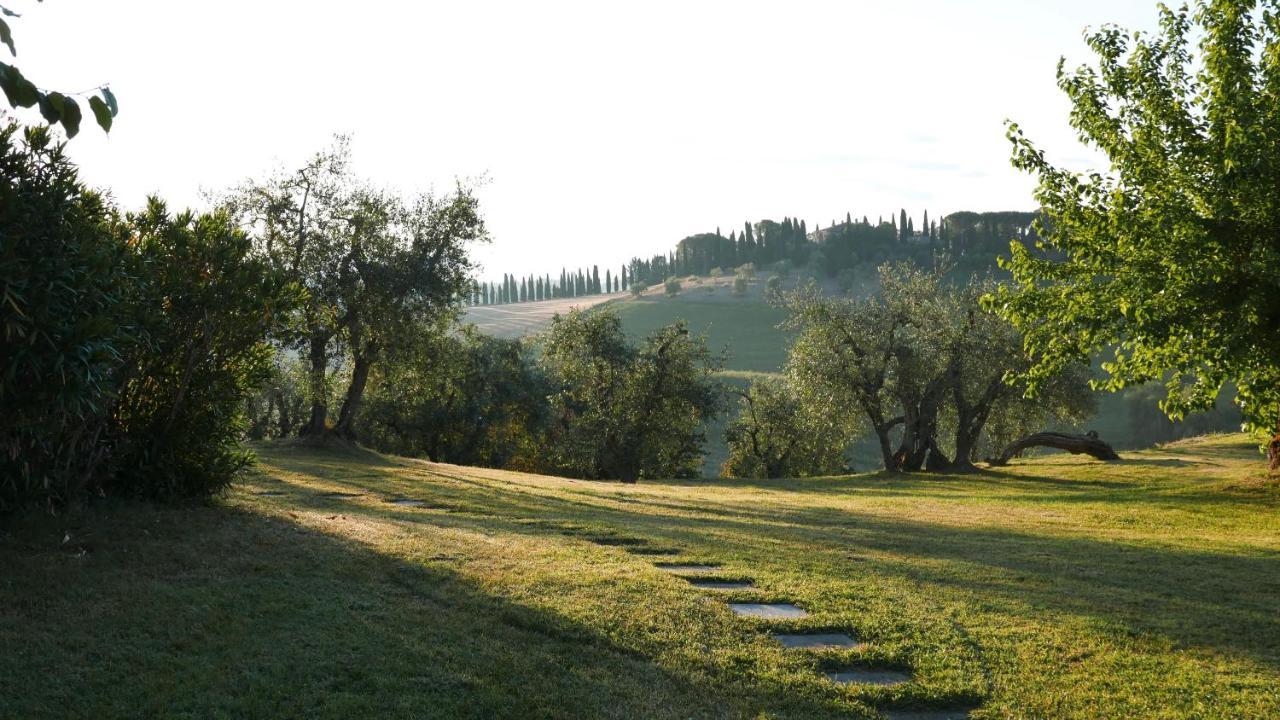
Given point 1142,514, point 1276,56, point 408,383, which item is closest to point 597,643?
point 1276,56

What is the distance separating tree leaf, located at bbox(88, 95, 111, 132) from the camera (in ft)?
10.6

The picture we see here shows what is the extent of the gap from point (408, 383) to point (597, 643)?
27740mm

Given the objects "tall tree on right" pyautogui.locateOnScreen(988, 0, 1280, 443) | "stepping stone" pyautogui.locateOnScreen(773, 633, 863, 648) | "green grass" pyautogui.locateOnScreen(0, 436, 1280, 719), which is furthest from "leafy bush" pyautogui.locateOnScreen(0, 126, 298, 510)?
"tall tree on right" pyautogui.locateOnScreen(988, 0, 1280, 443)

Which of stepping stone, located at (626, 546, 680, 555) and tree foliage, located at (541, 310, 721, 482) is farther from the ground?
tree foliage, located at (541, 310, 721, 482)

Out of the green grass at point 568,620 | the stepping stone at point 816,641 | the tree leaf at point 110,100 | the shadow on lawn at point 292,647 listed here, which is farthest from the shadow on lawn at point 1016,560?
the tree leaf at point 110,100

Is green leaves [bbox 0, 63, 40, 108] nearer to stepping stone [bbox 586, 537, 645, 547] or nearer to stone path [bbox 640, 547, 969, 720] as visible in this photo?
stone path [bbox 640, 547, 969, 720]

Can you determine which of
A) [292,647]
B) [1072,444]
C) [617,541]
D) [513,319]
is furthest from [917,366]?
[513,319]

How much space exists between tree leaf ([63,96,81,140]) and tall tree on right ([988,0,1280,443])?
50.5ft

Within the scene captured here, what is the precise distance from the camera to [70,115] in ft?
10.8

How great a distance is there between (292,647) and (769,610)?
441cm

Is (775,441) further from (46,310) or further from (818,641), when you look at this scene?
(46,310)

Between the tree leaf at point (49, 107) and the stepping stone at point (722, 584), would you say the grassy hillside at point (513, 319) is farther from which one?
the tree leaf at point (49, 107)

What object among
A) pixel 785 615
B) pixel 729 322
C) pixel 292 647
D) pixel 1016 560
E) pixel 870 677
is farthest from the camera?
pixel 729 322

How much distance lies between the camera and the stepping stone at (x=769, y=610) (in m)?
8.27
